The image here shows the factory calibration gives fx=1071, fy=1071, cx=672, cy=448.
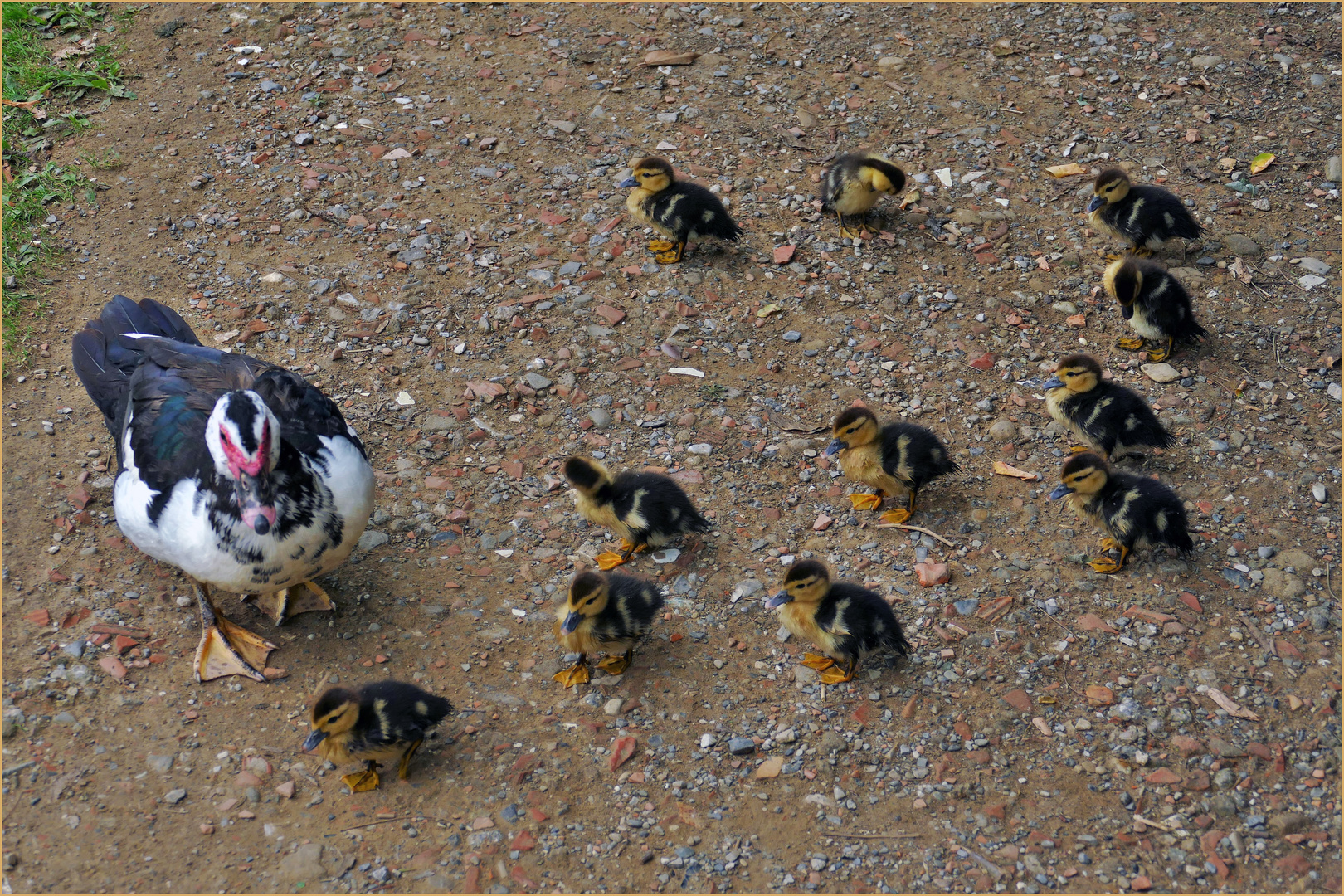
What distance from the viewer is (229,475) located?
14.9 feet

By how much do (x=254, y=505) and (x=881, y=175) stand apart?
4259mm

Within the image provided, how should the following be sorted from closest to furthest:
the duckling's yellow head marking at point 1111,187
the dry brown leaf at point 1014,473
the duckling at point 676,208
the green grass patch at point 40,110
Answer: the dry brown leaf at point 1014,473 → the duckling's yellow head marking at point 1111,187 → the duckling at point 676,208 → the green grass patch at point 40,110

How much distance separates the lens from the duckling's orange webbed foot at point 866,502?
18.2 ft

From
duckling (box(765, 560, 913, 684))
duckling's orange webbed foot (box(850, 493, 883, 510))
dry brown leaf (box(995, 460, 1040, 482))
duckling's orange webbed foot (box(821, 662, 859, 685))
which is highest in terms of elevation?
duckling (box(765, 560, 913, 684))

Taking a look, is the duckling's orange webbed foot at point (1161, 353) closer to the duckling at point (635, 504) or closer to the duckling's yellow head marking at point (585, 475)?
the duckling at point (635, 504)

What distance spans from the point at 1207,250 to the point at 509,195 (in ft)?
15.0

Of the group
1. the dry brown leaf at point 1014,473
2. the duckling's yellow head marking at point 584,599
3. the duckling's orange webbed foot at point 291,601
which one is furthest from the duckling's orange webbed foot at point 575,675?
the dry brown leaf at point 1014,473

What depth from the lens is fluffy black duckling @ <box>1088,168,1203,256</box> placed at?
6.46 meters

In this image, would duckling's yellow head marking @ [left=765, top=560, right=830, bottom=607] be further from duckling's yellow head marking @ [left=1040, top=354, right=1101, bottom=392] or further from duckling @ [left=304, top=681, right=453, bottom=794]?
duckling's yellow head marking @ [left=1040, top=354, right=1101, bottom=392]

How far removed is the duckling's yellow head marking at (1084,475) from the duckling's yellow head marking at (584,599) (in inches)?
88.5

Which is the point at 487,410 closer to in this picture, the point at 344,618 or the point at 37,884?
the point at 344,618

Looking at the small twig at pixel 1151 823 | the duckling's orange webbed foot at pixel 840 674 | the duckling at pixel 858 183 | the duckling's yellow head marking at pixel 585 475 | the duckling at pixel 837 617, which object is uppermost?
the duckling at pixel 858 183

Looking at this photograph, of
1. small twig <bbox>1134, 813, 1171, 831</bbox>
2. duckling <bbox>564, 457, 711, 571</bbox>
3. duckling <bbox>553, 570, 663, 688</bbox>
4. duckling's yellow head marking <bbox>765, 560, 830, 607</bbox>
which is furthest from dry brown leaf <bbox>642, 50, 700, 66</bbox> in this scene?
small twig <bbox>1134, 813, 1171, 831</bbox>

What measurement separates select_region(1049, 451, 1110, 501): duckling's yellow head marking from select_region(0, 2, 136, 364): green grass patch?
5933 millimetres
